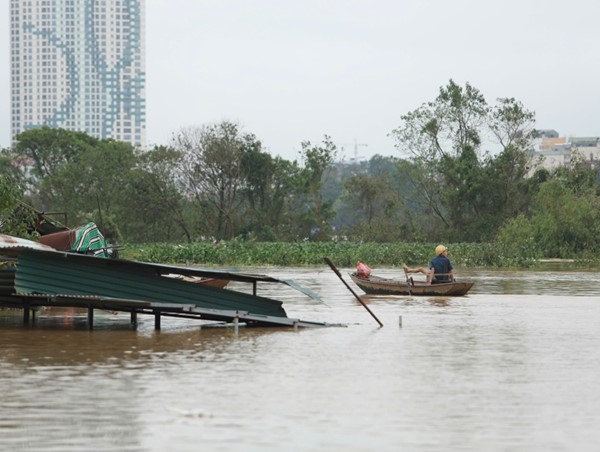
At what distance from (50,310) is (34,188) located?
53.8m

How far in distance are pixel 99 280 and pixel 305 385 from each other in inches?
265

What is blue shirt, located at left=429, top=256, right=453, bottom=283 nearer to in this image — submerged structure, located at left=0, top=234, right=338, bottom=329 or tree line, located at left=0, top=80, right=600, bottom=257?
submerged structure, located at left=0, top=234, right=338, bottom=329

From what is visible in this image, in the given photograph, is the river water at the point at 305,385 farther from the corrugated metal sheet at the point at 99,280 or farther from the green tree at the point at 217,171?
the green tree at the point at 217,171

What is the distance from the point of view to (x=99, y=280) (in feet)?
63.7

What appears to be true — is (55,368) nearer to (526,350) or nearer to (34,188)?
(526,350)

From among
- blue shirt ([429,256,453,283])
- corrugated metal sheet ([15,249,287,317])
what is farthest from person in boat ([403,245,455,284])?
corrugated metal sheet ([15,249,287,317])

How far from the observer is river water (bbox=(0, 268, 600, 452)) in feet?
34.1

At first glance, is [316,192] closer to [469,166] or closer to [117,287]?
[469,166]

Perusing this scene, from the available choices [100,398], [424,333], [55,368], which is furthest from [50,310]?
[100,398]

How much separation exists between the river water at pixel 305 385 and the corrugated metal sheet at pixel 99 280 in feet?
1.98

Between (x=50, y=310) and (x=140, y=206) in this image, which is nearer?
(x=50, y=310)

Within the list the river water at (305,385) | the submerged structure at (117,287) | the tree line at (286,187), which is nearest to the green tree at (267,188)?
the tree line at (286,187)

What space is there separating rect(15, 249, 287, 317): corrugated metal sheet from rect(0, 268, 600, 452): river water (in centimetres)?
60

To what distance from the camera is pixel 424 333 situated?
1973cm
